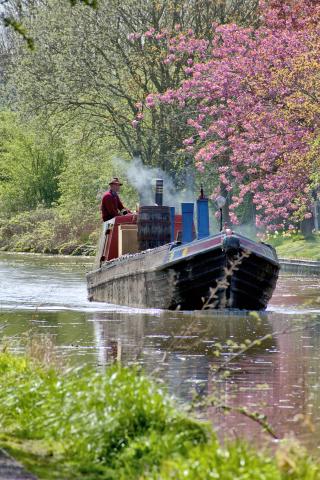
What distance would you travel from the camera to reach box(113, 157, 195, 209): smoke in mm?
50531

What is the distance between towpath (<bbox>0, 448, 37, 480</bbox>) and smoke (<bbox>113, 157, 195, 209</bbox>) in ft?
140

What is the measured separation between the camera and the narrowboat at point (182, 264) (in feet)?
72.6

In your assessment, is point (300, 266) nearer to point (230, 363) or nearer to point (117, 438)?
point (230, 363)

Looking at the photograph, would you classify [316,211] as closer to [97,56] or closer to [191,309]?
[97,56]

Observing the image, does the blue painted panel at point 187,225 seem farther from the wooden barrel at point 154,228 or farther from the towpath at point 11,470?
the towpath at point 11,470

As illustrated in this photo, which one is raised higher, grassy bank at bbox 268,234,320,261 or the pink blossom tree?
the pink blossom tree

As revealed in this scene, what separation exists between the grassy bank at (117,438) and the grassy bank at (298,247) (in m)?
30.2

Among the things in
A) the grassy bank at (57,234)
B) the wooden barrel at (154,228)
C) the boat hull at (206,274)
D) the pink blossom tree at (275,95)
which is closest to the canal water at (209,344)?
the boat hull at (206,274)

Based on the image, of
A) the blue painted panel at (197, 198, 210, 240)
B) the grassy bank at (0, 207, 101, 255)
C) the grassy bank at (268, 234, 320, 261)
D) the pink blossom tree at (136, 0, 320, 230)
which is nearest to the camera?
the blue painted panel at (197, 198, 210, 240)

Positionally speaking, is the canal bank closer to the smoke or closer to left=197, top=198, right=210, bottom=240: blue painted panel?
left=197, top=198, right=210, bottom=240: blue painted panel

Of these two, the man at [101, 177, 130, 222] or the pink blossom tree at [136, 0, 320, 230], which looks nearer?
the man at [101, 177, 130, 222]

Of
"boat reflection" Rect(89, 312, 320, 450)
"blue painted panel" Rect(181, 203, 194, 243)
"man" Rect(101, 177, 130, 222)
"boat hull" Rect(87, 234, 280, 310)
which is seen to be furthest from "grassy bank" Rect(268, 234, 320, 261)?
"boat reflection" Rect(89, 312, 320, 450)

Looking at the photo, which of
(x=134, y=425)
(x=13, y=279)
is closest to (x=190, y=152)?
(x=13, y=279)

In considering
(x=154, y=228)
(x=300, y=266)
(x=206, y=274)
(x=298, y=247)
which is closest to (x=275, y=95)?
(x=300, y=266)
